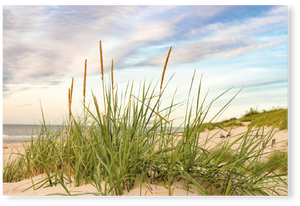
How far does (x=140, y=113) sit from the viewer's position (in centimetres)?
186

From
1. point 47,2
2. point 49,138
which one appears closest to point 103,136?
point 49,138

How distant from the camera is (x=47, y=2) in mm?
2508

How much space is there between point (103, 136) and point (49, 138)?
5.20ft
